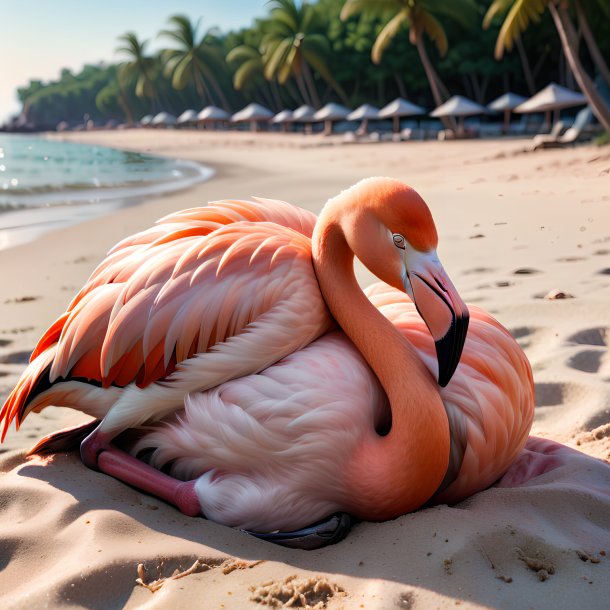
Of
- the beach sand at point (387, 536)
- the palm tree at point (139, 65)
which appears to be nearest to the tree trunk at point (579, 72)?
the beach sand at point (387, 536)

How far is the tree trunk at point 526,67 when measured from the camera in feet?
110

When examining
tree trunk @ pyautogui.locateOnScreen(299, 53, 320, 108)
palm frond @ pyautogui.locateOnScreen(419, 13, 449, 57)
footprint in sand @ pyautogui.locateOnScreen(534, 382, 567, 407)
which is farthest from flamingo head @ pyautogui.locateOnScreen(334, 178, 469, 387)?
tree trunk @ pyautogui.locateOnScreen(299, 53, 320, 108)

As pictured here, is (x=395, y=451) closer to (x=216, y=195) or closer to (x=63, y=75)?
(x=216, y=195)

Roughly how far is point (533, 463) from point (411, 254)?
3.55 feet

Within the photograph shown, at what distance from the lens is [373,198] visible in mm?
2246

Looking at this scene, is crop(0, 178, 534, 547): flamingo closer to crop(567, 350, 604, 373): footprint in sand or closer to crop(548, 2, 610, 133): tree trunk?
crop(567, 350, 604, 373): footprint in sand

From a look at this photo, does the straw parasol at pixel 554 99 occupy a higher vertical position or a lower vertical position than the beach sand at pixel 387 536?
higher

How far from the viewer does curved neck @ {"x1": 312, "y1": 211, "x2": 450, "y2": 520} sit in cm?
221

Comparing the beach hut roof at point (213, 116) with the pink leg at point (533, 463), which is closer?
the pink leg at point (533, 463)

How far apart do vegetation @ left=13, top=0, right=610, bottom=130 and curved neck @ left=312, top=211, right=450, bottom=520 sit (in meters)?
16.2

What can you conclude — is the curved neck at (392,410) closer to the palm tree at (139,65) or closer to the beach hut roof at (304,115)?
the beach hut roof at (304,115)

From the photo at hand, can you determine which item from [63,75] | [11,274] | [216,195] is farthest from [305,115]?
[63,75]

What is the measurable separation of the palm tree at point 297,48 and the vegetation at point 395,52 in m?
0.06

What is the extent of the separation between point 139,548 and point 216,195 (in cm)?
1180
